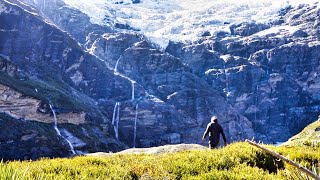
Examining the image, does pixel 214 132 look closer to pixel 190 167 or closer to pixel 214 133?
pixel 214 133

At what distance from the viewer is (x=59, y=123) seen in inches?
5546

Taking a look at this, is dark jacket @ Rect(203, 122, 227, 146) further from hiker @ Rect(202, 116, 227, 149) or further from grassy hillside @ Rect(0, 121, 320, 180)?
grassy hillside @ Rect(0, 121, 320, 180)

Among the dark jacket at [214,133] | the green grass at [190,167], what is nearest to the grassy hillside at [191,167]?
the green grass at [190,167]

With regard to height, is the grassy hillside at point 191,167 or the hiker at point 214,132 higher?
the grassy hillside at point 191,167

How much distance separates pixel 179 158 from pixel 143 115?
182m

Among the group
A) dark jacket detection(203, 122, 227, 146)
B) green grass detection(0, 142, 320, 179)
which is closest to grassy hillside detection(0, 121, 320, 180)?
green grass detection(0, 142, 320, 179)

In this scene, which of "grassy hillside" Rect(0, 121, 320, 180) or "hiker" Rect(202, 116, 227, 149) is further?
"hiker" Rect(202, 116, 227, 149)

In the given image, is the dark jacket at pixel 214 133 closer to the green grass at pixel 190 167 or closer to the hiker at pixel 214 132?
the hiker at pixel 214 132

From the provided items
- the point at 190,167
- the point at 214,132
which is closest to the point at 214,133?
the point at 214,132

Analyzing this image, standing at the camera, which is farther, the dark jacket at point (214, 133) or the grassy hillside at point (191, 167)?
the dark jacket at point (214, 133)

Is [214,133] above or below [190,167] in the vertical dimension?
below

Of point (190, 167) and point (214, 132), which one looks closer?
point (190, 167)

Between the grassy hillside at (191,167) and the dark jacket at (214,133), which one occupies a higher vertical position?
the grassy hillside at (191,167)

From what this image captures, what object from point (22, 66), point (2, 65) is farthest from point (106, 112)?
point (2, 65)
